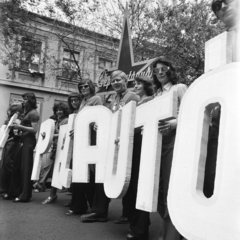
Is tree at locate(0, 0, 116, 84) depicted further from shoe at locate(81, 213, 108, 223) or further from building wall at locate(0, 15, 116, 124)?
shoe at locate(81, 213, 108, 223)

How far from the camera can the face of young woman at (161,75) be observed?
2.34 meters

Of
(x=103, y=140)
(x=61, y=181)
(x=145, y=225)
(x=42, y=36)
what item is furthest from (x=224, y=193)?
(x=42, y=36)

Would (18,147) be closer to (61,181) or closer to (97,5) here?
(61,181)

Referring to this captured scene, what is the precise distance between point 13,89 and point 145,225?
11320 millimetres

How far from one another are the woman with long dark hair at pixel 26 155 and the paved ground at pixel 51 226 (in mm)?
408

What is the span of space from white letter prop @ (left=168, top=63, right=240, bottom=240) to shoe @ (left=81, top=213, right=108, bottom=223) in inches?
63.4

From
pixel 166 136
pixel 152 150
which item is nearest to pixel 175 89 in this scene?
pixel 166 136

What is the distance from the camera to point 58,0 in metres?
8.74

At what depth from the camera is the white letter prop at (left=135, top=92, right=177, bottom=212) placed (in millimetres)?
1797

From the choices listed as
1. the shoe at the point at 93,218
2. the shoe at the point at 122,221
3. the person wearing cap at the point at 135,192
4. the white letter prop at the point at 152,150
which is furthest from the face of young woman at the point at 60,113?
the white letter prop at the point at 152,150

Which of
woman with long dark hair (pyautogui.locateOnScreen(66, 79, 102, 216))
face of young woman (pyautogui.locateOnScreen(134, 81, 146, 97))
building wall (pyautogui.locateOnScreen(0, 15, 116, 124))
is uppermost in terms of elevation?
building wall (pyautogui.locateOnScreen(0, 15, 116, 124))

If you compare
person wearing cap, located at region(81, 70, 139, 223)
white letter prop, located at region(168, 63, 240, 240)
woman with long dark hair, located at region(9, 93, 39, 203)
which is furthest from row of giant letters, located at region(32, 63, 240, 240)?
woman with long dark hair, located at region(9, 93, 39, 203)

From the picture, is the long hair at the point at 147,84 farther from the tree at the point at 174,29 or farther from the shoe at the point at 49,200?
the tree at the point at 174,29

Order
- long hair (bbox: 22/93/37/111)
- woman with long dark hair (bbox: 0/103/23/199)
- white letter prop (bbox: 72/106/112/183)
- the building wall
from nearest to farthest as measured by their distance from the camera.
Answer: white letter prop (bbox: 72/106/112/183) → long hair (bbox: 22/93/37/111) → woman with long dark hair (bbox: 0/103/23/199) → the building wall
